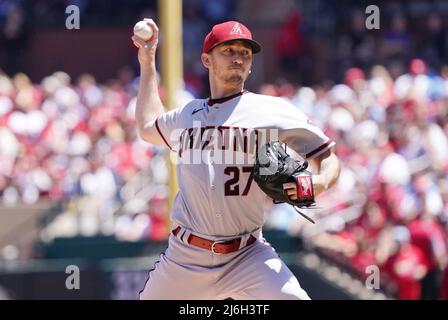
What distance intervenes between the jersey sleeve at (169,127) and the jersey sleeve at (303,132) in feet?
1.99

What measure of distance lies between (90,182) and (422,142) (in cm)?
395

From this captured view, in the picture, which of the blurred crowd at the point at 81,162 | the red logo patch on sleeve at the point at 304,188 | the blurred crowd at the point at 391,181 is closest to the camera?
the red logo patch on sleeve at the point at 304,188

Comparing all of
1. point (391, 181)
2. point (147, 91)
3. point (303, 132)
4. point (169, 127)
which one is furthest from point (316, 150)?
point (391, 181)

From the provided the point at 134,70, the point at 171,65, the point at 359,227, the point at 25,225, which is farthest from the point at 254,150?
the point at 134,70

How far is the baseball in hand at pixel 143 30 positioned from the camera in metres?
6.57

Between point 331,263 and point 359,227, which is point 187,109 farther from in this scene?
point 359,227

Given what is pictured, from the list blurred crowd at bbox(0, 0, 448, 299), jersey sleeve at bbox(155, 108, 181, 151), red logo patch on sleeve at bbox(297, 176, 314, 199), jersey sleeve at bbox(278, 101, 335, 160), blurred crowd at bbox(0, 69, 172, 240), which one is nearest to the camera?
red logo patch on sleeve at bbox(297, 176, 314, 199)

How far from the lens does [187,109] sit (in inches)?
253

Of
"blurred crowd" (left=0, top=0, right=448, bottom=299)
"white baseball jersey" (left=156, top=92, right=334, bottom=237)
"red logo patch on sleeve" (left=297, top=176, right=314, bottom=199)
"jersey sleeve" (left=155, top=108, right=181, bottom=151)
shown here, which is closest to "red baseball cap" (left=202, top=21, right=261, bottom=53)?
"white baseball jersey" (left=156, top=92, right=334, bottom=237)

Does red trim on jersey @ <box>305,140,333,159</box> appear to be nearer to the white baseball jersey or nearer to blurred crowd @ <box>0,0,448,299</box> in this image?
the white baseball jersey

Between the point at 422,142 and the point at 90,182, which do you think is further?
the point at 90,182

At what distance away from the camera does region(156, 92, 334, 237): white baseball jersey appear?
6.11 meters

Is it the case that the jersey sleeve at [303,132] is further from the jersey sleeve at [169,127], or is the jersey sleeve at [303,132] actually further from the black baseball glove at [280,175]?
the jersey sleeve at [169,127]


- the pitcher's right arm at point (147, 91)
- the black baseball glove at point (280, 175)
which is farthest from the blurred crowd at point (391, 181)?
the black baseball glove at point (280, 175)
